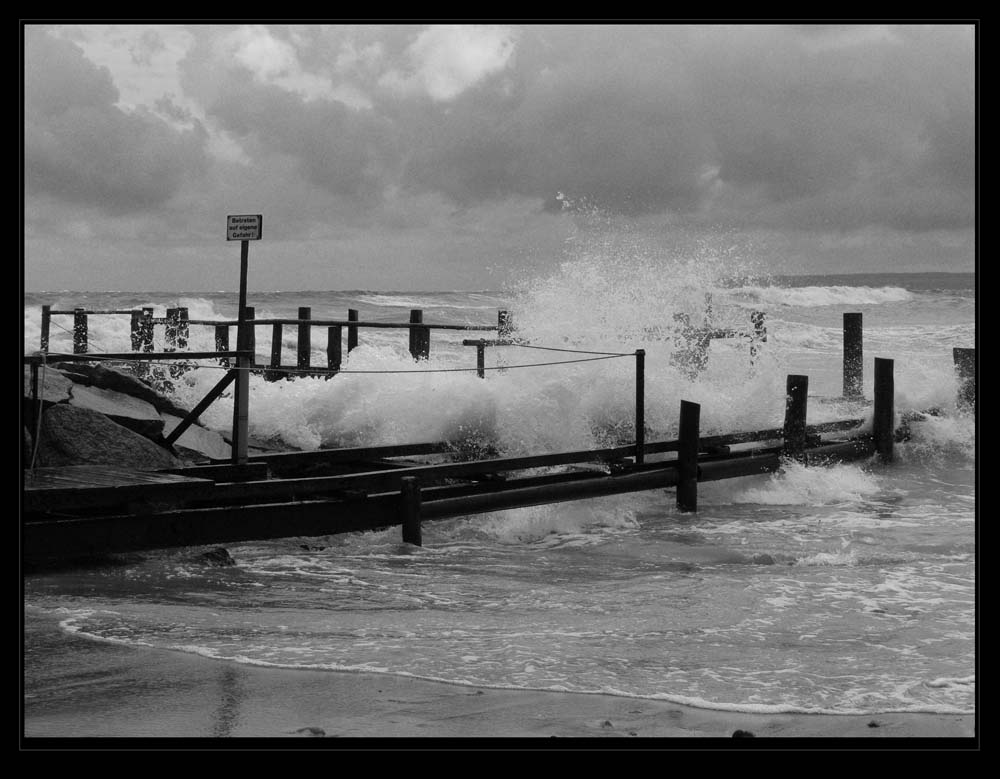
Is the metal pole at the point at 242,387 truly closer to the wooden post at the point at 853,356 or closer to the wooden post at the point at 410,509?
the wooden post at the point at 410,509

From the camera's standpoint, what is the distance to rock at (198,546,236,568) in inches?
302

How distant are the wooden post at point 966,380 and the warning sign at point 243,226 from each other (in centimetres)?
1160

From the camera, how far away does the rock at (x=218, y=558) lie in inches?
302

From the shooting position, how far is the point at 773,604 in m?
6.79

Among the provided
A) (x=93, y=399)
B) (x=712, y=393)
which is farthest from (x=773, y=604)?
(x=712, y=393)

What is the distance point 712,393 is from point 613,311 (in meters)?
1.62

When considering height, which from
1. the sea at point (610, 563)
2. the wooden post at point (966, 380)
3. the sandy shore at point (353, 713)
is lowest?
the sandy shore at point (353, 713)

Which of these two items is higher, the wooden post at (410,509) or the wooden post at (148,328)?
the wooden post at (148,328)

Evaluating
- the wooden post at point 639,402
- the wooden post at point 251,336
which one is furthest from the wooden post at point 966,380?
the wooden post at point 251,336

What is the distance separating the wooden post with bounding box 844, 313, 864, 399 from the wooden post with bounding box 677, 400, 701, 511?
7138mm

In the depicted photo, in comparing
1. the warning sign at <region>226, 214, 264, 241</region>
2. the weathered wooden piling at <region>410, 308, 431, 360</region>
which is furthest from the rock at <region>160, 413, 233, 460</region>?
the weathered wooden piling at <region>410, 308, 431, 360</region>

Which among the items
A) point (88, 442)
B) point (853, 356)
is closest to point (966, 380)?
point (853, 356)
